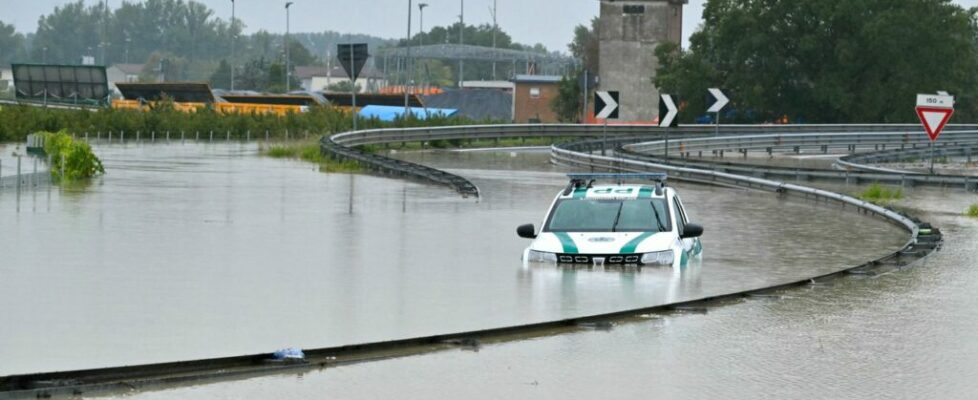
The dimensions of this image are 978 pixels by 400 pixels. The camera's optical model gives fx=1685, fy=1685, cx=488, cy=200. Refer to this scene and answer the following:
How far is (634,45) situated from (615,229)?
3665 inches

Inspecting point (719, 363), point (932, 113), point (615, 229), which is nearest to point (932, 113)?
point (932, 113)

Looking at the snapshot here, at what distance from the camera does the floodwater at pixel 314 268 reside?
13.7 metres

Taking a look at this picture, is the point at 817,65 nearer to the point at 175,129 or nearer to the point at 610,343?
the point at 175,129

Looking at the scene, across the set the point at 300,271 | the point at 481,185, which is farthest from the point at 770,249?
the point at 481,185

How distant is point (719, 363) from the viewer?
40.9 feet

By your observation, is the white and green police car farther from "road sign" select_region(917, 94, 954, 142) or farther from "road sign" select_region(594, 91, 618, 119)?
"road sign" select_region(594, 91, 618, 119)

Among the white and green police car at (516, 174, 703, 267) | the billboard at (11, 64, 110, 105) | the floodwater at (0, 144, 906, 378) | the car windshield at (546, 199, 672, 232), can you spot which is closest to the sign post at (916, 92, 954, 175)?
the floodwater at (0, 144, 906, 378)

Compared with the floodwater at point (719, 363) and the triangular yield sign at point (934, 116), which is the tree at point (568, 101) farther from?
the floodwater at point (719, 363)

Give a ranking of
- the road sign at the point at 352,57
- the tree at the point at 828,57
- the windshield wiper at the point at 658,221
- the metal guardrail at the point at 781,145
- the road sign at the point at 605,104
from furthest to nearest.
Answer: the tree at the point at 828,57
the road sign at the point at 352,57
the road sign at the point at 605,104
the metal guardrail at the point at 781,145
the windshield wiper at the point at 658,221

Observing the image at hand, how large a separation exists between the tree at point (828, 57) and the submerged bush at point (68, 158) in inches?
2318

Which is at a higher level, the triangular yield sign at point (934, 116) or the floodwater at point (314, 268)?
the triangular yield sign at point (934, 116)

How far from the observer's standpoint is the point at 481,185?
40094 millimetres

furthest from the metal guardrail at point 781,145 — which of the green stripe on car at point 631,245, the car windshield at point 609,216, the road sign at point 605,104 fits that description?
the green stripe on car at point 631,245

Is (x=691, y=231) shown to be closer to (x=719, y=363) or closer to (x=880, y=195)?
(x=719, y=363)
